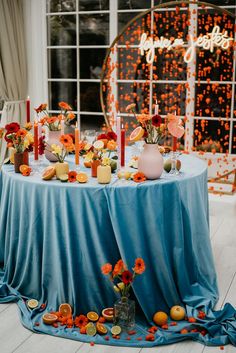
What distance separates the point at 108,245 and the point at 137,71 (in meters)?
3.64

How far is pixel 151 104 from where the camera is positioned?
19.4 feet

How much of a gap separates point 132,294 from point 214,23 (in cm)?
365

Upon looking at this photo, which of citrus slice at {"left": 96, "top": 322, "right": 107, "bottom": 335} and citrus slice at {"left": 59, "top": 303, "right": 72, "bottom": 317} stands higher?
citrus slice at {"left": 59, "top": 303, "right": 72, "bottom": 317}

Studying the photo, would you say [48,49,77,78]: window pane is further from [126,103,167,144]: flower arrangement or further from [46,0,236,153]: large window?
[126,103,167,144]: flower arrangement

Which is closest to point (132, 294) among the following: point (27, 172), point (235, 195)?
point (27, 172)

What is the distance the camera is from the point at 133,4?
19.0 ft

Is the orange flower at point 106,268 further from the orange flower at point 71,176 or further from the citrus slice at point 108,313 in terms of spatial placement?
the orange flower at point 71,176

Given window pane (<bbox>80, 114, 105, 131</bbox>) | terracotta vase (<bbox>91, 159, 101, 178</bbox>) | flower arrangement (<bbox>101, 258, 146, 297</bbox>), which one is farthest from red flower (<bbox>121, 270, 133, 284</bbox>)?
window pane (<bbox>80, 114, 105, 131</bbox>)

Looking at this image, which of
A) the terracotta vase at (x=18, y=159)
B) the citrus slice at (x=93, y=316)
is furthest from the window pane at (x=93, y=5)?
the citrus slice at (x=93, y=316)

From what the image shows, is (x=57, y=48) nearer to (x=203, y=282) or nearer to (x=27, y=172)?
(x=27, y=172)

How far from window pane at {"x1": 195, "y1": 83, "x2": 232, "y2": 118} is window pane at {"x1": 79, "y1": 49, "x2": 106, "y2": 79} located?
50.4 inches

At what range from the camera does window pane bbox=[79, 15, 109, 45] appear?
19.6 feet

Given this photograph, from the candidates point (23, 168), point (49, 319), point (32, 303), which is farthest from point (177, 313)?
point (23, 168)

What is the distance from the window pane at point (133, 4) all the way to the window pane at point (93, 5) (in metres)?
0.17
